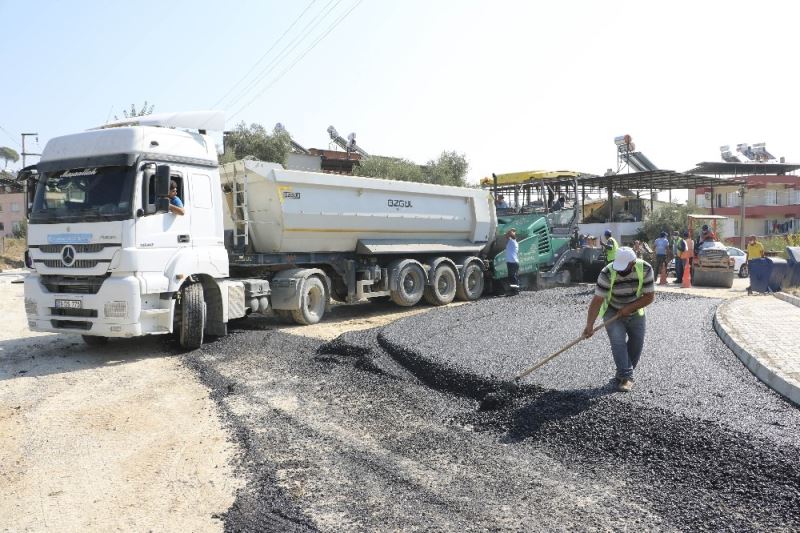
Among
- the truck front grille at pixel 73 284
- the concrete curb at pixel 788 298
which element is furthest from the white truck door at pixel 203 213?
the concrete curb at pixel 788 298

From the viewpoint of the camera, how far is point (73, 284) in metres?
7.62

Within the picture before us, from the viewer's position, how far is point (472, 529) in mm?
3299

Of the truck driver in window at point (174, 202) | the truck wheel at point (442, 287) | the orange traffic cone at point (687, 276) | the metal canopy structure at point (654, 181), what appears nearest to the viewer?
the truck driver in window at point (174, 202)

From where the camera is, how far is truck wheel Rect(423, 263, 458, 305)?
503 inches

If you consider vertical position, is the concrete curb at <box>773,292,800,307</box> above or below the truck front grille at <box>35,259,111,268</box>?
below

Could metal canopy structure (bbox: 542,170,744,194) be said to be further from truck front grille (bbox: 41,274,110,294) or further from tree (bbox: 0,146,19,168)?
tree (bbox: 0,146,19,168)

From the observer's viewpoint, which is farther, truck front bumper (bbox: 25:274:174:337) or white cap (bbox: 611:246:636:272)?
truck front bumper (bbox: 25:274:174:337)

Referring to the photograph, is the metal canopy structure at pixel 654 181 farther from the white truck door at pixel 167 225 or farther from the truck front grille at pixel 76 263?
the truck front grille at pixel 76 263

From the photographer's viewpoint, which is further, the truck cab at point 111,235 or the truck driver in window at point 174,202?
the truck driver in window at point 174,202

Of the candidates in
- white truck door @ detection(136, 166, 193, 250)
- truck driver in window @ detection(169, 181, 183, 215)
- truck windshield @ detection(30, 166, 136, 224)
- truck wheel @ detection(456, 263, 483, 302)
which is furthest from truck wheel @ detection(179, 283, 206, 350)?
truck wheel @ detection(456, 263, 483, 302)

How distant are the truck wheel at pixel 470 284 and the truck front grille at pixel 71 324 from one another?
7.91m

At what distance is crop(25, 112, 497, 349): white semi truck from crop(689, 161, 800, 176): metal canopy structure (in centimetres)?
4271

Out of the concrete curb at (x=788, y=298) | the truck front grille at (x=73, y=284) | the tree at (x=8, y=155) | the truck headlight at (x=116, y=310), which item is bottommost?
the concrete curb at (x=788, y=298)

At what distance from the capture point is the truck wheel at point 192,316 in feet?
26.3
